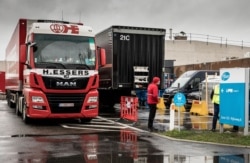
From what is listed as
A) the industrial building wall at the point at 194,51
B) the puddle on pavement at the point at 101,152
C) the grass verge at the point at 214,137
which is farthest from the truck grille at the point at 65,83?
the industrial building wall at the point at 194,51

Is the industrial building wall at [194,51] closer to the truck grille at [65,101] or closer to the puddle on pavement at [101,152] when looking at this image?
the truck grille at [65,101]

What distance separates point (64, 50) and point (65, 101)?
1865 mm

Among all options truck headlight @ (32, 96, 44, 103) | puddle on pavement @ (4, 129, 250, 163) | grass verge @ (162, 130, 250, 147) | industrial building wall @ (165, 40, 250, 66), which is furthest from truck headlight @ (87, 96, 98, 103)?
industrial building wall @ (165, 40, 250, 66)

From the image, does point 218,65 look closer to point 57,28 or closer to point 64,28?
point 64,28

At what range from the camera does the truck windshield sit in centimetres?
1501

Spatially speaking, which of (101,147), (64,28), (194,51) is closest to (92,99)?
(64,28)

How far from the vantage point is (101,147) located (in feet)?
34.5

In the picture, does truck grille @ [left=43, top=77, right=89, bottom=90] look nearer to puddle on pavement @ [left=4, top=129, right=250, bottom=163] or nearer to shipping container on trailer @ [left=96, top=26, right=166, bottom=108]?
puddle on pavement @ [left=4, top=129, right=250, bottom=163]

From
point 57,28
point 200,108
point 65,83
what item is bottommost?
point 200,108

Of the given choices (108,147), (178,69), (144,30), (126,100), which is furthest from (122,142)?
(178,69)

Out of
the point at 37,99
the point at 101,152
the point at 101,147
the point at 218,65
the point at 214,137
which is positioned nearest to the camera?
the point at 101,152

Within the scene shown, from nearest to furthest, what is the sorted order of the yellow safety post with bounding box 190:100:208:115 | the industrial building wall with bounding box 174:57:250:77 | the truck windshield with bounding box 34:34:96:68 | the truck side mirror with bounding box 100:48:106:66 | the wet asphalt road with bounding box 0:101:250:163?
the wet asphalt road with bounding box 0:101:250:163
the truck windshield with bounding box 34:34:96:68
the truck side mirror with bounding box 100:48:106:66
the yellow safety post with bounding box 190:100:208:115
the industrial building wall with bounding box 174:57:250:77

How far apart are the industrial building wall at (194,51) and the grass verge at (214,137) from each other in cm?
3567

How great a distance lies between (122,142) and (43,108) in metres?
4.58
